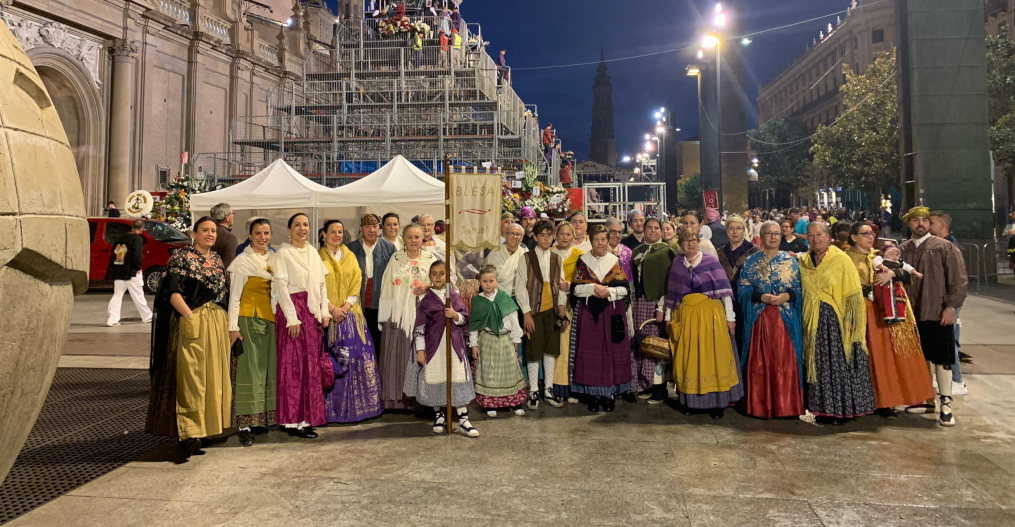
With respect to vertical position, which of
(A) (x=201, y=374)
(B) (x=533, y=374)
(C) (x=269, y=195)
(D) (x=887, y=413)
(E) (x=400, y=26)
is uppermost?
Result: (E) (x=400, y=26)

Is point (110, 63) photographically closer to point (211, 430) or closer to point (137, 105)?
point (137, 105)

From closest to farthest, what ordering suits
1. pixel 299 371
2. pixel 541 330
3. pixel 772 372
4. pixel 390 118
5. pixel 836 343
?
pixel 299 371
pixel 836 343
pixel 772 372
pixel 541 330
pixel 390 118

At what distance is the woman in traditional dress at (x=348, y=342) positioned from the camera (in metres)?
5.79

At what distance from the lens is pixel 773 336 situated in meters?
5.95

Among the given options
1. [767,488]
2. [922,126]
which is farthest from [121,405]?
[922,126]

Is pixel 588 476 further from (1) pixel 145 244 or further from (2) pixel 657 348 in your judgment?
(1) pixel 145 244

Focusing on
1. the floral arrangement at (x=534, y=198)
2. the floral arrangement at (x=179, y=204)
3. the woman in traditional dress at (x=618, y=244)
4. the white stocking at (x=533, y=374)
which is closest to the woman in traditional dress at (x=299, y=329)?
the white stocking at (x=533, y=374)

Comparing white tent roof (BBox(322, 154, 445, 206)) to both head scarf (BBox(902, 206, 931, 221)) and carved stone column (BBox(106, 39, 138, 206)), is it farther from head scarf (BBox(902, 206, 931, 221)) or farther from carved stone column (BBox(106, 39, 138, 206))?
carved stone column (BBox(106, 39, 138, 206))

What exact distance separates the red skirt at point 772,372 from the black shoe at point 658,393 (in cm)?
98

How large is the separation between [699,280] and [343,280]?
3.34 metres

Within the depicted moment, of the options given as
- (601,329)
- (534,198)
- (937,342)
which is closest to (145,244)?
(534,198)

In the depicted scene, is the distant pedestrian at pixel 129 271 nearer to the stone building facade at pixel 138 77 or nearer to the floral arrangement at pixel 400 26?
the stone building facade at pixel 138 77

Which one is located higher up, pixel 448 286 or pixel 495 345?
pixel 448 286

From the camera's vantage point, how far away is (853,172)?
35.3m
